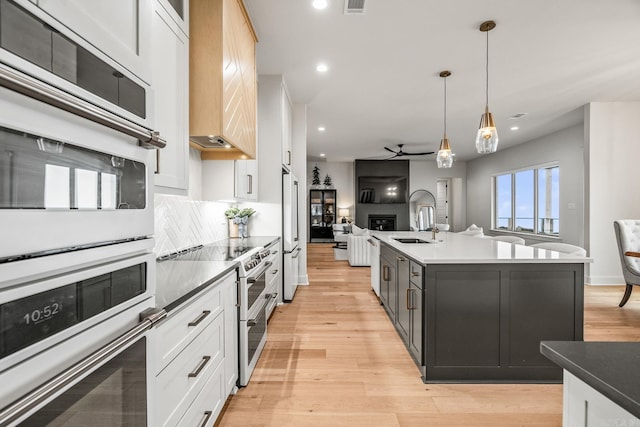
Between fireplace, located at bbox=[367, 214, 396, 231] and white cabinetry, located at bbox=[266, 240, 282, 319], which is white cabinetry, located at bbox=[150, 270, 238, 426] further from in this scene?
fireplace, located at bbox=[367, 214, 396, 231]

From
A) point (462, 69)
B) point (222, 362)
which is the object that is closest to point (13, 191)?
point (222, 362)

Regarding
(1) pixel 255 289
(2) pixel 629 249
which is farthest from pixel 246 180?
(2) pixel 629 249

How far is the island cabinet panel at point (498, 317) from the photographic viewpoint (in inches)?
84.8

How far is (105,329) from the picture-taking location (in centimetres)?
75

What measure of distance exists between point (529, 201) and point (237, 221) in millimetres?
7349

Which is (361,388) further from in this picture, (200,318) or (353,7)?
(353,7)

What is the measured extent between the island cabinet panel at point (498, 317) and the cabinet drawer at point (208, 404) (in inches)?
54.1

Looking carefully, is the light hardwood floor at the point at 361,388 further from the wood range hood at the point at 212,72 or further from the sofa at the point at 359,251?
the sofa at the point at 359,251

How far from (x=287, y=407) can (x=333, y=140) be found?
6.61m

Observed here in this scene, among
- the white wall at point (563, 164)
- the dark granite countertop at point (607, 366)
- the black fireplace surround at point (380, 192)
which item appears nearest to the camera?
the dark granite countertop at point (607, 366)

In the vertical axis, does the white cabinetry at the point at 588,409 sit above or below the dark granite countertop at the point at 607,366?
below

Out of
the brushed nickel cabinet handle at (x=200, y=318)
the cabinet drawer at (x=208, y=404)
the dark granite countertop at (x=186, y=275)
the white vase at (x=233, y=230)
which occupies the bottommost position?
the cabinet drawer at (x=208, y=404)

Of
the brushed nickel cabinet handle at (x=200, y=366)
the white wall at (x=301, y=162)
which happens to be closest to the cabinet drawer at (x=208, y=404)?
the brushed nickel cabinet handle at (x=200, y=366)

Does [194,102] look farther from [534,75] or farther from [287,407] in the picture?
[534,75]
